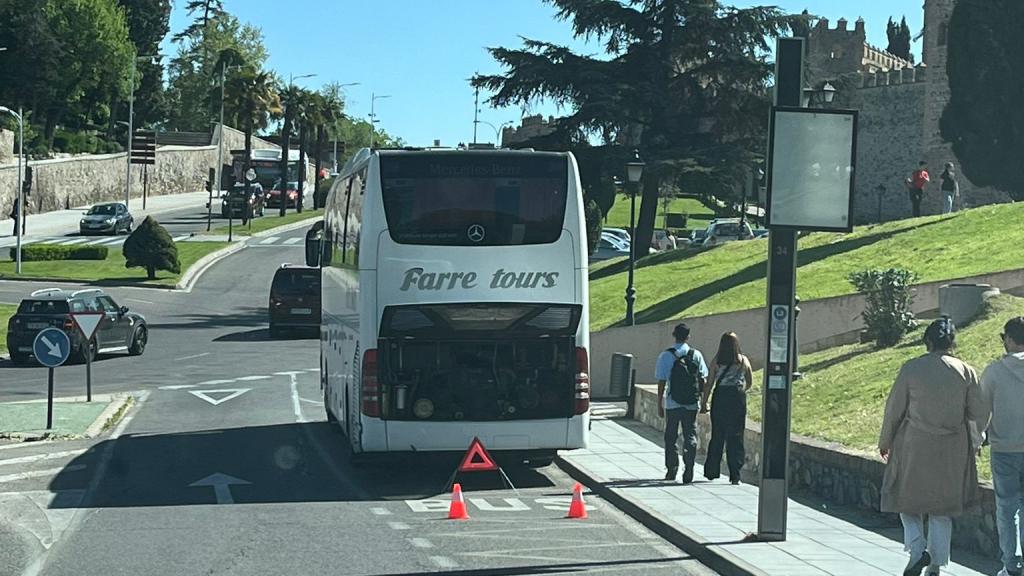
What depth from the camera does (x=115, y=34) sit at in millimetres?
103875

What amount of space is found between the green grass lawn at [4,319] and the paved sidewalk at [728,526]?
23590mm

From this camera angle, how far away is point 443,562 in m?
12.0

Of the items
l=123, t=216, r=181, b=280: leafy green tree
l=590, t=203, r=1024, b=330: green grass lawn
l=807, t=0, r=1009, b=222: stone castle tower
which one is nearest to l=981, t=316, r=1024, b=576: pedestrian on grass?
l=590, t=203, r=1024, b=330: green grass lawn

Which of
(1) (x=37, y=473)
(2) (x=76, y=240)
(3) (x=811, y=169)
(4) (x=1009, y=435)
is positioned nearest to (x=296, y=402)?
(1) (x=37, y=473)

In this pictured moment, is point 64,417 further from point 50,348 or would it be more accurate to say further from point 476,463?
point 476,463

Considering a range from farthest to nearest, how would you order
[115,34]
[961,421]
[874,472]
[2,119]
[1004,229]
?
[115,34]
[2,119]
[1004,229]
[874,472]
[961,421]

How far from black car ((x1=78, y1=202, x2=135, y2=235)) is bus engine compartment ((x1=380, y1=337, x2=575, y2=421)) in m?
63.2

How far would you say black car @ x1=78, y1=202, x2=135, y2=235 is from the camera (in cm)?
7631

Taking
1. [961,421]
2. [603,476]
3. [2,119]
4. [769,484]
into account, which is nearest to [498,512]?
[603,476]

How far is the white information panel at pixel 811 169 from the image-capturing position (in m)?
12.7

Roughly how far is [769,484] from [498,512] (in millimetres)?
3580

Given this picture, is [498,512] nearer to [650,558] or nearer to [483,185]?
[650,558]

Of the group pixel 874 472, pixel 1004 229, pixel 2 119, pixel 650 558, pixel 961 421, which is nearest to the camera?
pixel 961 421

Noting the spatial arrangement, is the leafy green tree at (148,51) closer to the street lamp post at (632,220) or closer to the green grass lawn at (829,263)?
the green grass lawn at (829,263)
